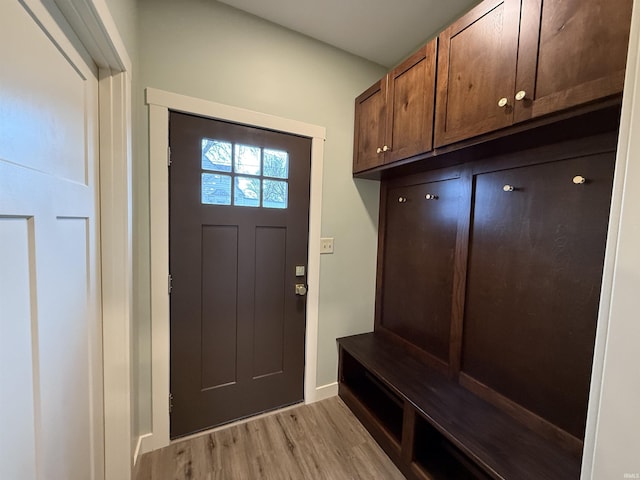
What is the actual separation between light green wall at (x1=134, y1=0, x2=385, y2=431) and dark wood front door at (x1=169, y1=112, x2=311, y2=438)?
16 centimetres

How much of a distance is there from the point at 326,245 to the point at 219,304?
846 mm

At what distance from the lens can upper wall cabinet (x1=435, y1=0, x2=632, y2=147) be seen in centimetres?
80

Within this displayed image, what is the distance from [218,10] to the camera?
1.51 metres

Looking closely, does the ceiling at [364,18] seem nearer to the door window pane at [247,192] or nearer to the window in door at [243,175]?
the window in door at [243,175]

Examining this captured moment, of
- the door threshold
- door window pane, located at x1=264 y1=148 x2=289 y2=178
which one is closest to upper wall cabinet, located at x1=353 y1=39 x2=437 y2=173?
door window pane, located at x1=264 y1=148 x2=289 y2=178

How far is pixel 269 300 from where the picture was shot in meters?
1.80

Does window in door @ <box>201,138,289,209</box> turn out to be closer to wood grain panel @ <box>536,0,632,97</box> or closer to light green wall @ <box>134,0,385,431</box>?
light green wall @ <box>134,0,385,431</box>

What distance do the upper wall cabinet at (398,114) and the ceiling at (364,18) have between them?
331 millimetres

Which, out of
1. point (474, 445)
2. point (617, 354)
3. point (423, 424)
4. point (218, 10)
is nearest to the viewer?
point (617, 354)

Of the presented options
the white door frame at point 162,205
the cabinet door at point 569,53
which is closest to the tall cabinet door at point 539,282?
the cabinet door at point 569,53

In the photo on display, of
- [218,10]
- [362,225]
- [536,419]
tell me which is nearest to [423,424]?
[536,419]

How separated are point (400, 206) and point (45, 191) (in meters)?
1.88

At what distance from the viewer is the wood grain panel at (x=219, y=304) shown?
63.4 inches

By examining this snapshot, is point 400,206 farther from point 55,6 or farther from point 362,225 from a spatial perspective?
point 55,6
